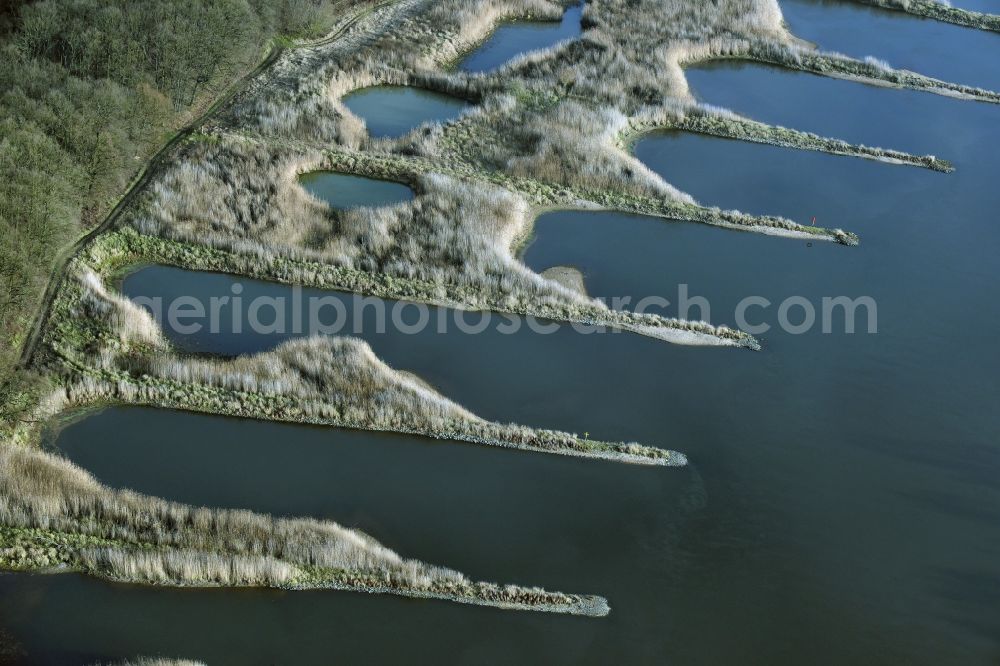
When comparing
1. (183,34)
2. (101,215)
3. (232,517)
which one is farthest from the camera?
(183,34)

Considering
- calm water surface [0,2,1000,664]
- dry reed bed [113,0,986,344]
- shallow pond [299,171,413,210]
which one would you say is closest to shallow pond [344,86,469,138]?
dry reed bed [113,0,986,344]

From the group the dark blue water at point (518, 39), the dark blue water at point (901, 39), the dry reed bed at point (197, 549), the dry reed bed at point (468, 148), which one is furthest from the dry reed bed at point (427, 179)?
the dark blue water at point (901, 39)

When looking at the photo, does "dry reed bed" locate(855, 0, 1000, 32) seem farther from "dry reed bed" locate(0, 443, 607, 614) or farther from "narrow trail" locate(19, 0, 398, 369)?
"dry reed bed" locate(0, 443, 607, 614)

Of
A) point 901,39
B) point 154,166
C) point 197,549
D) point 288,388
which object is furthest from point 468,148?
point 901,39

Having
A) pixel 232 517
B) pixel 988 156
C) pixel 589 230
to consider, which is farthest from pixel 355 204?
pixel 988 156

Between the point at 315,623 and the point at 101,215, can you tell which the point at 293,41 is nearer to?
the point at 101,215
